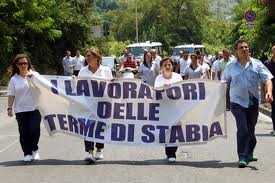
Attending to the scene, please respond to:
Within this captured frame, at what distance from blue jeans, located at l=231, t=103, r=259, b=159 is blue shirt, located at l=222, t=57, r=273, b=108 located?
0.11 m

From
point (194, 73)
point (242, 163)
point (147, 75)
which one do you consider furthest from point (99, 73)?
point (194, 73)

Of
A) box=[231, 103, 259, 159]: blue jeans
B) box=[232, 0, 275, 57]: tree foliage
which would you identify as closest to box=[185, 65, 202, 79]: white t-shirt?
box=[231, 103, 259, 159]: blue jeans

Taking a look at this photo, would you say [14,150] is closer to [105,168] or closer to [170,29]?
[105,168]

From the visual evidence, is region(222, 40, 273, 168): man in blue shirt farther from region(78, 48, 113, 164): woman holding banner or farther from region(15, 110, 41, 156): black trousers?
region(15, 110, 41, 156): black trousers

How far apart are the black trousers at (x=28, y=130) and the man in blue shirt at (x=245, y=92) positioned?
3111 mm

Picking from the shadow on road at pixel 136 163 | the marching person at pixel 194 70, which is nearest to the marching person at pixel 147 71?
the marching person at pixel 194 70

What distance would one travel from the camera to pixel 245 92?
9.79 meters

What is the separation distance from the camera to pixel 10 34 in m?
31.0

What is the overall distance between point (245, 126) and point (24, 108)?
346 centimetres

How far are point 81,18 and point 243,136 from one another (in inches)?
1371

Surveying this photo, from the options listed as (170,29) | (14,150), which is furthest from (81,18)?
(170,29)

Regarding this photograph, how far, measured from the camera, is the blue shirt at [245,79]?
9797mm

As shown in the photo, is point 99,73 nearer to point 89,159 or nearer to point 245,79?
point 89,159

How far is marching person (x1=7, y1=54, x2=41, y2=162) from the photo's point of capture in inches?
414
